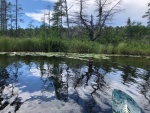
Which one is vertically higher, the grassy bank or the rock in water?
the grassy bank

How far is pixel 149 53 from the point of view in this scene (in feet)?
79.5

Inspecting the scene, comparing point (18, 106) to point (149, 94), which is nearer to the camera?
point (18, 106)

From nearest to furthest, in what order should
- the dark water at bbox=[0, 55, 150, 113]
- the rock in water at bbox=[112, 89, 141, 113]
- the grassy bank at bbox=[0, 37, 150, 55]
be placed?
the rock in water at bbox=[112, 89, 141, 113]
the dark water at bbox=[0, 55, 150, 113]
the grassy bank at bbox=[0, 37, 150, 55]

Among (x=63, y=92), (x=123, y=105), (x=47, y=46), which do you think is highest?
(x=47, y=46)

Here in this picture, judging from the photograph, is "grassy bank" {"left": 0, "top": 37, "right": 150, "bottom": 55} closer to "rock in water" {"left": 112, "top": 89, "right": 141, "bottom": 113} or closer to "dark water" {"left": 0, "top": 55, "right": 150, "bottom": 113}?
"dark water" {"left": 0, "top": 55, "right": 150, "bottom": 113}

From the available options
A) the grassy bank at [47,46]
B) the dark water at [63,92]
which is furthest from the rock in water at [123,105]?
the grassy bank at [47,46]

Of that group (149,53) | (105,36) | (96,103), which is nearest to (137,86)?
(96,103)

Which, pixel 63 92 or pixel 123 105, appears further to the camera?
pixel 63 92

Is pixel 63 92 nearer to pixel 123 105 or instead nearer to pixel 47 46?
pixel 123 105

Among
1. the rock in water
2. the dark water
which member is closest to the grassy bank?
the dark water

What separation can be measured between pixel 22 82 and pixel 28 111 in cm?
278

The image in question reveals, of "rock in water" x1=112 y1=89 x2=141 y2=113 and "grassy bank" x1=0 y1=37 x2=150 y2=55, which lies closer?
"rock in water" x1=112 y1=89 x2=141 y2=113

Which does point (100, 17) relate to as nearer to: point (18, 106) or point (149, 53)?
point (149, 53)

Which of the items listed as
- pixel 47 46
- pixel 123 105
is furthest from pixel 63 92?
pixel 47 46
